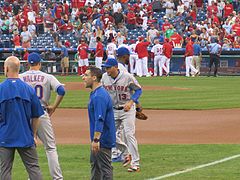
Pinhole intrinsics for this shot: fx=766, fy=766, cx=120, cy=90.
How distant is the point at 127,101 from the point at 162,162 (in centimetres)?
119

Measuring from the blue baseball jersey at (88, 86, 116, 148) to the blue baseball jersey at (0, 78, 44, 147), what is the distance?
0.87 meters

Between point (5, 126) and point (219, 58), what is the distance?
30321 mm

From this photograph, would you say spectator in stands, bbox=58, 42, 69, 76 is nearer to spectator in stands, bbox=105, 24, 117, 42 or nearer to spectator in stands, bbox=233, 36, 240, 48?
A: spectator in stands, bbox=105, 24, 117, 42

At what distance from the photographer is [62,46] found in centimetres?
4103

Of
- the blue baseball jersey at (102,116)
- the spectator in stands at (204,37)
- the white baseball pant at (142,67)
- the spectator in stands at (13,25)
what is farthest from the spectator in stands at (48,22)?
the blue baseball jersey at (102,116)

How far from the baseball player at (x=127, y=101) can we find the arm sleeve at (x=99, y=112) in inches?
99.9

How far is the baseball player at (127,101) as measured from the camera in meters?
12.0

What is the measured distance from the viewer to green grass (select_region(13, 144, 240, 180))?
11.5m

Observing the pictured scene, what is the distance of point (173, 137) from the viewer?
15.9 m

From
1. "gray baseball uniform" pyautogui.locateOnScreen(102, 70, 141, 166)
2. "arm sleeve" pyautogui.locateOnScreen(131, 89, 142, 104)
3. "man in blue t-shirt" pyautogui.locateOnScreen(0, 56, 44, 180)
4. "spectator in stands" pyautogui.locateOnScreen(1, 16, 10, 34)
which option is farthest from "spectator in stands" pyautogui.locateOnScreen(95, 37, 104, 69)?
"man in blue t-shirt" pyautogui.locateOnScreen(0, 56, 44, 180)

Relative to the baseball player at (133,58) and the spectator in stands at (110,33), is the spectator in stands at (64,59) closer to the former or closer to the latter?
the spectator in stands at (110,33)

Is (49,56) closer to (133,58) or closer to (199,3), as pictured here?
(133,58)

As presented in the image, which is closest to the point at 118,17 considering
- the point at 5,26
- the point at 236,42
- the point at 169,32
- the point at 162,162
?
the point at 169,32

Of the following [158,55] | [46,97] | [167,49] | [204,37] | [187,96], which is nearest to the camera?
[46,97]
